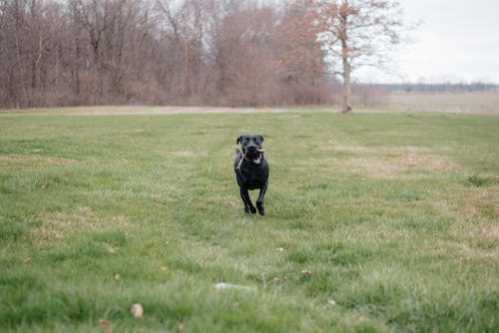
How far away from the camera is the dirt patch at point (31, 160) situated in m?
11.0

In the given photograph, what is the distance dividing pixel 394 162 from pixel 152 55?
5702 centimetres

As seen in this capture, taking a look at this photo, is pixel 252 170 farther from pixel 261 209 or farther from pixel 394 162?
pixel 394 162

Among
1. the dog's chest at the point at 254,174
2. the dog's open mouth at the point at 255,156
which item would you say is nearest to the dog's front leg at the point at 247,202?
the dog's chest at the point at 254,174

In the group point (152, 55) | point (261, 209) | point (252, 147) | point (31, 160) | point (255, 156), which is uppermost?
point (152, 55)

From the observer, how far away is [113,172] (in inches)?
413

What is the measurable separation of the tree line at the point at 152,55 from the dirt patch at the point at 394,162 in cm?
2647

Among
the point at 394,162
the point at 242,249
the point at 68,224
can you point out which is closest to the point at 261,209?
the point at 242,249

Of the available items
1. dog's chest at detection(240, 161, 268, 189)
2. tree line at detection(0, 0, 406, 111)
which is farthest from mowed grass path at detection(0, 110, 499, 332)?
tree line at detection(0, 0, 406, 111)

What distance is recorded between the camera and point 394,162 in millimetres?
13789

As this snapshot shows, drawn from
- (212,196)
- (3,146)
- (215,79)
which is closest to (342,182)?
(212,196)

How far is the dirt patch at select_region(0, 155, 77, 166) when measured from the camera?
11.0 metres

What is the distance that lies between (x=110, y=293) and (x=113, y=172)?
23.9 ft

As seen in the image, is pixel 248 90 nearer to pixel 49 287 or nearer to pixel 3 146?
pixel 3 146

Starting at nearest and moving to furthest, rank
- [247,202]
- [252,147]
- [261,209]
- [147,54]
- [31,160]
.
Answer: [252,147], [261,209], [247,202], [31,160], [147,54]
